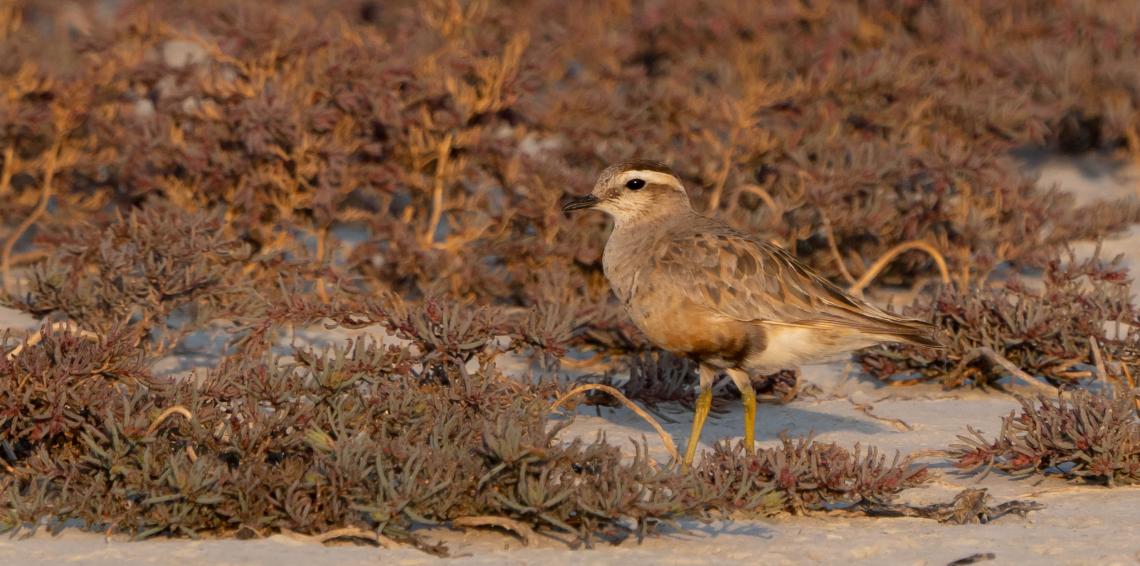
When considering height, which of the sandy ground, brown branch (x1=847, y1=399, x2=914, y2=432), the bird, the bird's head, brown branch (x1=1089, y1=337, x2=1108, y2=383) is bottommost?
brown branch (x1=847, y1=399, x2=914, y2=432)

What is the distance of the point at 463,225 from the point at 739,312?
10.1ft

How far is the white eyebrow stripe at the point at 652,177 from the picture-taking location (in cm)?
708

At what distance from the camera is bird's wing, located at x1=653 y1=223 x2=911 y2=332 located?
6.36 meters

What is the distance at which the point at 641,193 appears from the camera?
709 centimetres

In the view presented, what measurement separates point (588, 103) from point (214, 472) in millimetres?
5204

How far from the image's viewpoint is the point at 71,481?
201 inches

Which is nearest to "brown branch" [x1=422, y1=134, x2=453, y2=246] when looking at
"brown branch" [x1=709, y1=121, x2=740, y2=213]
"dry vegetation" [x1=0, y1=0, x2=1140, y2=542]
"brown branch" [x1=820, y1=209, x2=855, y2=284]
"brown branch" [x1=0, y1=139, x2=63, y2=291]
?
"dry vegetation" [x1=0, y1=0, x2=1140, y2=542]

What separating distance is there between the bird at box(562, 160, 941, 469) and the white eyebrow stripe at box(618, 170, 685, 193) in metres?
Answer: 0.47

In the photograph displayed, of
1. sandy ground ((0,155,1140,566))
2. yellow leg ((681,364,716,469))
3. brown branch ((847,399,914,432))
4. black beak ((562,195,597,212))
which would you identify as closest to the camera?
sandy ground ((0,155,1140,566))

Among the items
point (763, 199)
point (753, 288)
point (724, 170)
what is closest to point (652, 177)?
point (753, 288)

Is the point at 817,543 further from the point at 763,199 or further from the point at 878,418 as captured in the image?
the point at 763,199

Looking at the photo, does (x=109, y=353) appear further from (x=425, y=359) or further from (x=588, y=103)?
(x=588, y=103)

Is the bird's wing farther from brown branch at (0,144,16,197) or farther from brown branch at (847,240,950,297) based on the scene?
brown branch at (0,144,16,197)

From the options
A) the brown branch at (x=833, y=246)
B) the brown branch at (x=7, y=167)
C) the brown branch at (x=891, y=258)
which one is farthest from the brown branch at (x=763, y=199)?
the brown branch at (x=7, y=167)
